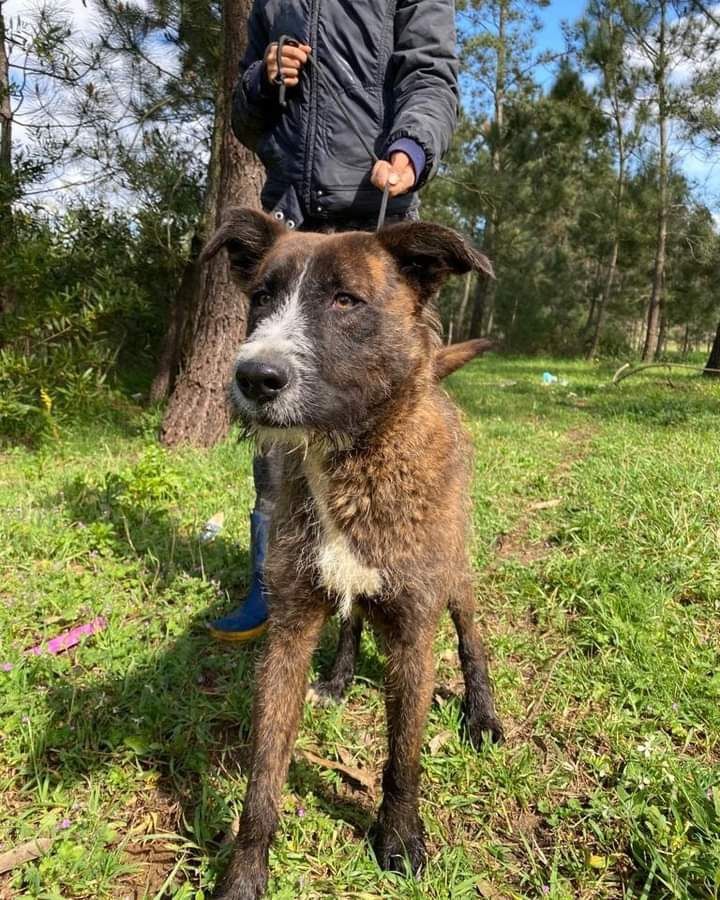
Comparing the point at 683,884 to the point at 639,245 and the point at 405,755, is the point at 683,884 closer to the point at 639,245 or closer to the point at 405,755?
the point at 405,755

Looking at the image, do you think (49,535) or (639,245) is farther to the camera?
(639,245)

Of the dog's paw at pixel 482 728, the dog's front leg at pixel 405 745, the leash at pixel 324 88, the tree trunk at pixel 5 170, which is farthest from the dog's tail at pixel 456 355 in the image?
the tree trunk at pixel 5 170

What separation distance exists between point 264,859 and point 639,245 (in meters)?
26.0

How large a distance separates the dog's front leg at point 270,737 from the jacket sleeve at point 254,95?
2095mm

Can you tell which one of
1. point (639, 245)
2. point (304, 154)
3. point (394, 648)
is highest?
point (639, 245)

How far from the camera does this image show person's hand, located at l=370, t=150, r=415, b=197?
229cm

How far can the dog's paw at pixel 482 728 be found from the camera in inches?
94.7

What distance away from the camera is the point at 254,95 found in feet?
8.55

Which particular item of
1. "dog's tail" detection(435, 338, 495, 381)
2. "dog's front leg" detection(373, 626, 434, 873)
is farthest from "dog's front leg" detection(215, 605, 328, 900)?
"dog's tail" detection(435, 338, 495, 381)

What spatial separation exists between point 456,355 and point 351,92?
3.86 ft

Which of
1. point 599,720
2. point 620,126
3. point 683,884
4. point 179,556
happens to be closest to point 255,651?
point 179,556

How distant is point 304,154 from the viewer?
259 centimetres

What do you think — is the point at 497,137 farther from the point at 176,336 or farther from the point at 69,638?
the point at 69,638

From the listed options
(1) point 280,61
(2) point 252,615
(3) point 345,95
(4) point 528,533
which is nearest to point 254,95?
(1) point 280,61
